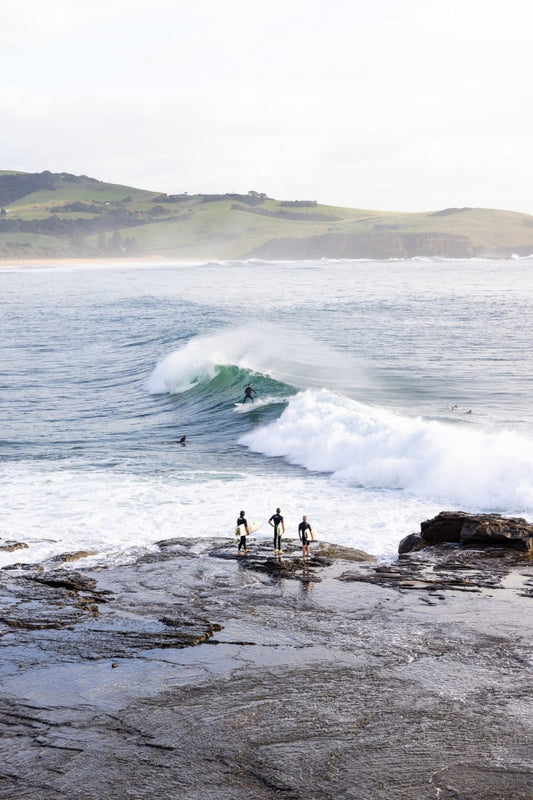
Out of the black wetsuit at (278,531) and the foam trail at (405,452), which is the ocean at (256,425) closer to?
the foam trail at (405,452)

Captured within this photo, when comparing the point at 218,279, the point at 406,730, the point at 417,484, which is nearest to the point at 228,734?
the point at 406,730

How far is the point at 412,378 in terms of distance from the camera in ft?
125

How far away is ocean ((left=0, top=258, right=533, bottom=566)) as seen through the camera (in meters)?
19.7

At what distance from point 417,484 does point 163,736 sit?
14.0 metres

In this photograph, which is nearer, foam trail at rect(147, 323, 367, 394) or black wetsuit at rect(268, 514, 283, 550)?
black wetsuit at rect(268, 514, 283, 550)

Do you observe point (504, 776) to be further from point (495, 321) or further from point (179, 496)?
point (495, 321)

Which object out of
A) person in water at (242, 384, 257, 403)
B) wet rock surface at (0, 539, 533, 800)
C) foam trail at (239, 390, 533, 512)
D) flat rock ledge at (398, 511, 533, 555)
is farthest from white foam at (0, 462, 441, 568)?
person in water at (242, 384, 257, 403)

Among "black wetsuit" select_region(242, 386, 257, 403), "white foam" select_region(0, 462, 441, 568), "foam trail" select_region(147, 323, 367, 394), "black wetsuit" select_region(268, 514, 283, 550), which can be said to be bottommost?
"white foam" select_region(0, 462, 441, 568)

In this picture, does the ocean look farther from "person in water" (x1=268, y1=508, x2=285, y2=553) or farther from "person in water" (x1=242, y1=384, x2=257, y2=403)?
"person in water" (x1=268, y1=508, x2=285, y2=553)


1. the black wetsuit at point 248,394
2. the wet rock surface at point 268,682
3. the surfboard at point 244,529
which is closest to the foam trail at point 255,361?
the black wetsuit at point 248,394

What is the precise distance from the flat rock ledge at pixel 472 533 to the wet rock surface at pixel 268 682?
76 cm

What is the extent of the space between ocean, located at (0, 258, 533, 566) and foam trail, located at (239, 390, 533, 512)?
0.18 feet

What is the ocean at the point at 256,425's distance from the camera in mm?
19719

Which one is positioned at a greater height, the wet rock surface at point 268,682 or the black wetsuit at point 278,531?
the black wetsuit at point 278,531
